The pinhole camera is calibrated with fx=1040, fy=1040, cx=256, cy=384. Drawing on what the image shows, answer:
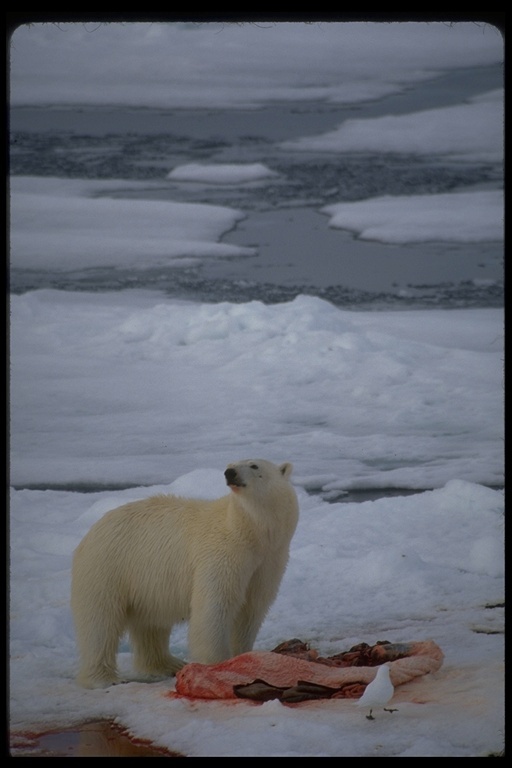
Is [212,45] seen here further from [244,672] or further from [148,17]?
[244,672]

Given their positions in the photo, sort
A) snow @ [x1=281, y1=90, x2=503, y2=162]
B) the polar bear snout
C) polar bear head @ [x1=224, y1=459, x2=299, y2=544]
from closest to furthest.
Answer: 1. the polar bear snout
2. polar bear head @ [x1=224, y1=459, x2=299, y2=544]
3. snow @ [x1=281, y1=90, x2=503, y2=162]

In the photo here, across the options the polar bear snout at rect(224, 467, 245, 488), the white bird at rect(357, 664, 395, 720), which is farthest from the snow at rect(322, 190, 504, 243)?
the white bird at rect(357, 664, 395, 720)

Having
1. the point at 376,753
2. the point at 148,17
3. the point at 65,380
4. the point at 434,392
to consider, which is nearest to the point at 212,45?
the point at 148,17

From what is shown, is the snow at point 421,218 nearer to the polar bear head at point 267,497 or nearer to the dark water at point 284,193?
the dark water at point 284,193

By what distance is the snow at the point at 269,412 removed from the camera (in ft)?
11.4

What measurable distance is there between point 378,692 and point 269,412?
301cm

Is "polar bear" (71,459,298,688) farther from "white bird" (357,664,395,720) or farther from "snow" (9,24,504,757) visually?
"white bird" (357,664,395,720)

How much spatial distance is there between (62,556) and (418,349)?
2.86m

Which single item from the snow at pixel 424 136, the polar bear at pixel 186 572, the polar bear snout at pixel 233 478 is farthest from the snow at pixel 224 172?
the polar bear snout at pixel 233 478

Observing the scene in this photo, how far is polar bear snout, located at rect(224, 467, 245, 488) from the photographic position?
3578mm

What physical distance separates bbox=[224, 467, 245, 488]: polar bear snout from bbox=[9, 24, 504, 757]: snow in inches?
29.0

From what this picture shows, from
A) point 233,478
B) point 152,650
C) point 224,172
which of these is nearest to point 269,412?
point 224,172

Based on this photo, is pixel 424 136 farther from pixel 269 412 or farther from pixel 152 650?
pixel 152 650

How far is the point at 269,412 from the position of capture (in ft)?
20.0
